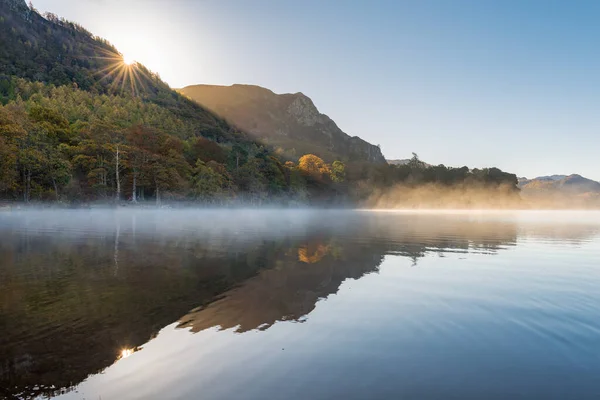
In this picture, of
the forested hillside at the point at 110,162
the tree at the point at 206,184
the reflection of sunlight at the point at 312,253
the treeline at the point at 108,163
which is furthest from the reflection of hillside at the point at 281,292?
the tree at the point at 206,184

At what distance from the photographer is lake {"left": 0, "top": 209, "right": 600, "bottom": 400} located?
535cm

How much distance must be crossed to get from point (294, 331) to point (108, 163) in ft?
287

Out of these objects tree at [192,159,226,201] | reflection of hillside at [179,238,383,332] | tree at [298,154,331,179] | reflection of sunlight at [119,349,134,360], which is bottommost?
reflection of hillside at [179,238,383,332]

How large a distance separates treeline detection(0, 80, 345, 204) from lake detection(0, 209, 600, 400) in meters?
64.3

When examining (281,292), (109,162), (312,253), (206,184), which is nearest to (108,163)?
(109,162)

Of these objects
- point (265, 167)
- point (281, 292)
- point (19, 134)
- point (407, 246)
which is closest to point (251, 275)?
point (281, 292)

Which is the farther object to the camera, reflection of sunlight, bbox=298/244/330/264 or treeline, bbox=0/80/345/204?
treeline, bbox=0/80/345/204

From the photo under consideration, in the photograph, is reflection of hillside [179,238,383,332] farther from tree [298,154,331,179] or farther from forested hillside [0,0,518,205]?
tree [298,154,331,179]

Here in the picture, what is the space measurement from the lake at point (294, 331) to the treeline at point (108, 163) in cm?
6428

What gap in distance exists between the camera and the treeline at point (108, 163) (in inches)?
2665

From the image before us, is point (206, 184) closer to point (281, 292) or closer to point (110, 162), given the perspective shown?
point (110, 162)

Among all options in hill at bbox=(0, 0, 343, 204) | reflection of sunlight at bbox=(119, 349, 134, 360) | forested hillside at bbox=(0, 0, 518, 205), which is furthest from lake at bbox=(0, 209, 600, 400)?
forested hillside at bbox=(0, 0, 518, 205)

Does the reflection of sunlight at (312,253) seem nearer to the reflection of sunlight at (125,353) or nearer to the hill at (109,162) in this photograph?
the reflection of sunlight at (125,353)

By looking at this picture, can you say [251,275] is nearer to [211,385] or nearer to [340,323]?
[340,323]
